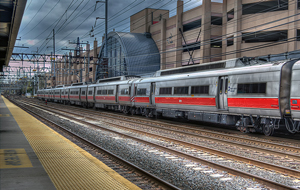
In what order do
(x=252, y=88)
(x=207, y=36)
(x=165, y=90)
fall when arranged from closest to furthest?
(x=252, y=88) < (x=165, y=90) < (x=207, y=36)

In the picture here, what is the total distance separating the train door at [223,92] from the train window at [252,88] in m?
1.06

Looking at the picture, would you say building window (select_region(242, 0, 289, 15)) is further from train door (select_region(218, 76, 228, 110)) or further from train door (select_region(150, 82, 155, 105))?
train door (select_region(218, 76, 228, 110))

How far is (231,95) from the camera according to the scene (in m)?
15.2

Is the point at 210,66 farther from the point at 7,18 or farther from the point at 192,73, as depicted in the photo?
the point at 7,18

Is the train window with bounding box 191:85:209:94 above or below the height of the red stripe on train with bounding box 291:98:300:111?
above

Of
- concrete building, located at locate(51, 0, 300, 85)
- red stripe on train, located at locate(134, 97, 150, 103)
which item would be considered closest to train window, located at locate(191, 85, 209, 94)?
concrete building, located at locate(51, 0, 300, 85)

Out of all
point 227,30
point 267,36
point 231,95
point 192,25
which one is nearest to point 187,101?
point 231,95

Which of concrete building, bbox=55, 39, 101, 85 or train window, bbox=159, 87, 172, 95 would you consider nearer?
train window, bbox=159, 87, 172, 95

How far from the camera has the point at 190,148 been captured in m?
11.3

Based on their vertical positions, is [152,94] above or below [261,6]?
below

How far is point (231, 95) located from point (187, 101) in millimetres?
3934

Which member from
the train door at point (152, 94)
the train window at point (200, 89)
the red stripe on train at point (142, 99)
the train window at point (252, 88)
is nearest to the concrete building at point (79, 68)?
the red stripe on train at point (142, 99)

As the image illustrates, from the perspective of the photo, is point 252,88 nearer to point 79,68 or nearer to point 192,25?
point 192,25

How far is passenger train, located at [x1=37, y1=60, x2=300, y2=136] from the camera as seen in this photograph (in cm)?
1269
